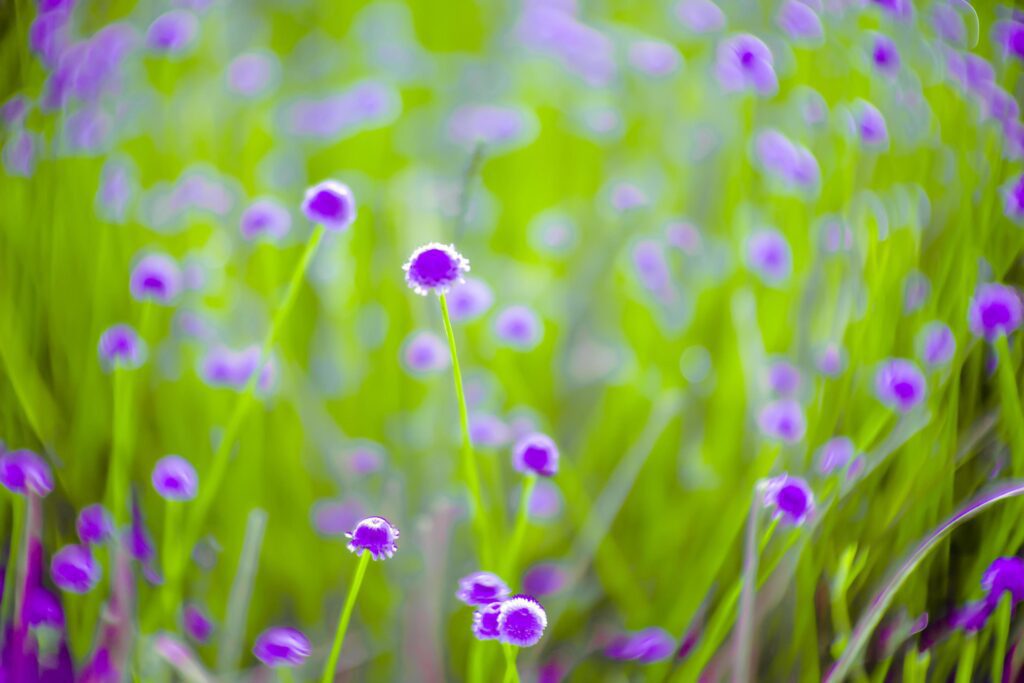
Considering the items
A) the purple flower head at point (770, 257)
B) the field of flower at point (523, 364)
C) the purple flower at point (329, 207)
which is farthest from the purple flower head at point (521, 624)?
the purple flower head at point (770, 257)

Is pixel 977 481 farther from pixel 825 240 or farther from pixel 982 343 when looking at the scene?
pixel 825 240

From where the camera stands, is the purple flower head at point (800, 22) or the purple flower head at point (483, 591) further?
the purple flower head at point (800, 22)

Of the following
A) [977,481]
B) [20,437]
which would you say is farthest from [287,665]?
[977,481]

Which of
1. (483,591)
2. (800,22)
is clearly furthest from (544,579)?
(800,22)

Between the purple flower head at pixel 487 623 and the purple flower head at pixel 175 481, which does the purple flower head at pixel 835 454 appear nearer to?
the purple flower head at pixel 487 623

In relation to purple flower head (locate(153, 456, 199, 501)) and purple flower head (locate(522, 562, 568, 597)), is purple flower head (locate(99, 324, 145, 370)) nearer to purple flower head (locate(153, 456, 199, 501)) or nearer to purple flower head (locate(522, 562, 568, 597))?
purple flower head (locate(153, 456, 199, 501))

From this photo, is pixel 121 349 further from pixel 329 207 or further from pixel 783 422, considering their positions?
pixel 783 422

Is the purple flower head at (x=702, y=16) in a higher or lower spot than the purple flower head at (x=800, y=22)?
lower

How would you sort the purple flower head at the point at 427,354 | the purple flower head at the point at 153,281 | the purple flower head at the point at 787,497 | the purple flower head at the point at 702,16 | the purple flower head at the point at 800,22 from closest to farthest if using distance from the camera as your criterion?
the purple flower head at the point at 787,497
the purple flower head at the point at 153,281
the purple flower head at the point at 427,354
the purple flower head at the point at 800,22
the purple flower head at the point at 702,16
